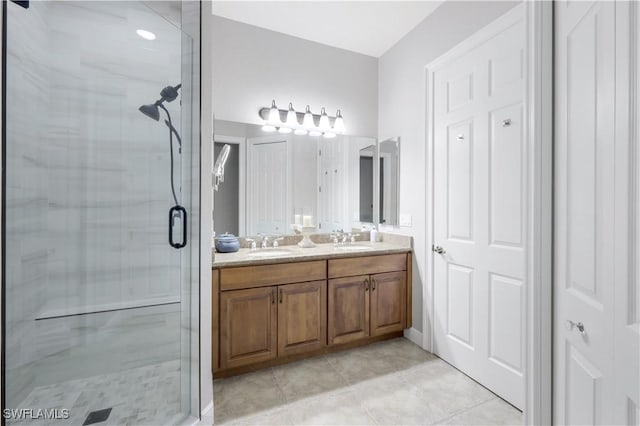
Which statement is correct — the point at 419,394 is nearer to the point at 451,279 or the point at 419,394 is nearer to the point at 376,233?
the point at 451,279

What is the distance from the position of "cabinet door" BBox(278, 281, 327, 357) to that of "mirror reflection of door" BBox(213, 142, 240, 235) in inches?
30.5

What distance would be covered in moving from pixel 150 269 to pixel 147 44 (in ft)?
3.78

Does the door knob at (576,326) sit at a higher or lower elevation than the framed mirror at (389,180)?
lower

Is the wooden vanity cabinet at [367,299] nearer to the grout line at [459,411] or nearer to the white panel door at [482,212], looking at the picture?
the white panel door at [482,212]

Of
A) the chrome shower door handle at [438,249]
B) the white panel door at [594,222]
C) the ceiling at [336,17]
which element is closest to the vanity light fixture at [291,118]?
the ceiling at [336,17]

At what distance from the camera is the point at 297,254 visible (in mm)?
2223

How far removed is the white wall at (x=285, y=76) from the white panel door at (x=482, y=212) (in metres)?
0.84

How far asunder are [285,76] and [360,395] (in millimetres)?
2585

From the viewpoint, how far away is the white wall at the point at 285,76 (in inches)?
96.3

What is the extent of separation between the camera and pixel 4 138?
1030 millimetres

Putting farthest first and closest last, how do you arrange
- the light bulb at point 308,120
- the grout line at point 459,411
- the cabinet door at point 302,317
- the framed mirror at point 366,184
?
the framed mirror at point 366,184, the light bulb at point 308,120, the cabinet door at point 302,317, the grout line at point 459,411

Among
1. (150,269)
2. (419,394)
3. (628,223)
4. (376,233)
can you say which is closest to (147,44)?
(150,269)

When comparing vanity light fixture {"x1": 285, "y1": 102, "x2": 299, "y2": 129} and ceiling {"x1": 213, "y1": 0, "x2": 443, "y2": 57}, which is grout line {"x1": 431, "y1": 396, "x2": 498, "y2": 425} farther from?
ceiling {"x1": 213, "y1": 0, "x2": 443, "y2": 57}

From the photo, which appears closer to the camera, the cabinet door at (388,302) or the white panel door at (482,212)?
the white panel door at (482,212)
